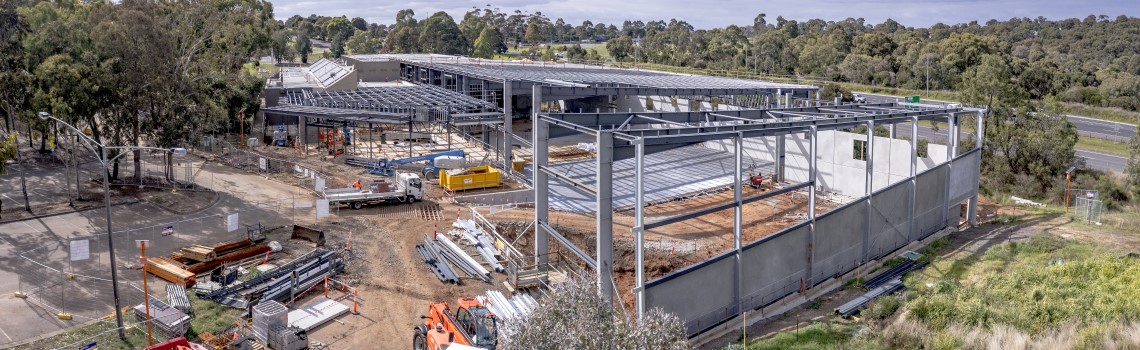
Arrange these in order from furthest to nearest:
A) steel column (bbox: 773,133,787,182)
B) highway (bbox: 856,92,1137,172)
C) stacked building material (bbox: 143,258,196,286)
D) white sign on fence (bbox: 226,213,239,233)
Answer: highway (bbox: 856,92,1137,172)
steel column (bbox: 773,133,787,182)
white sign on fence (bbox: 226,213,239,233)
stacked building material (bbox: 143,258,196,286)

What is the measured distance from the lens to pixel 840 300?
23359mm

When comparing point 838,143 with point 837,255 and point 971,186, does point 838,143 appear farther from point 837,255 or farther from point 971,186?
point 837,255

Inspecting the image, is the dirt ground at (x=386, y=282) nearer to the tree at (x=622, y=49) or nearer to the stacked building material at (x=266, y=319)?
the stacked building material at (x=266, y=319)

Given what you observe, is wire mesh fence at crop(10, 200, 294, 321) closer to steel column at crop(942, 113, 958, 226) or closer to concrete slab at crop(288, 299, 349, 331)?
concrete slab at crop(288, 299, 349, 331)

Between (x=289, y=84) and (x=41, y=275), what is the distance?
137ft

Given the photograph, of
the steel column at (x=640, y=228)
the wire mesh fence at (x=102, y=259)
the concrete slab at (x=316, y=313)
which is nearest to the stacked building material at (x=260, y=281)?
the concrete slab at (x=316, y=313)

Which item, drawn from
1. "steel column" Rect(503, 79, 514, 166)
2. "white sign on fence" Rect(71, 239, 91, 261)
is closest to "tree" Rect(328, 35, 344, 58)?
"steel column" Rect(503, 79, 514, 166)

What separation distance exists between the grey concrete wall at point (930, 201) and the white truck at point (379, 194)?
20.9 metres

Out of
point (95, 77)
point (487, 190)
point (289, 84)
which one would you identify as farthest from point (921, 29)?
point (95, 77)

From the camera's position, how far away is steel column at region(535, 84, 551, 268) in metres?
22.7

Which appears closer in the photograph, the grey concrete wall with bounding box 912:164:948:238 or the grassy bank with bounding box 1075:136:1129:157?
the grey concrete wall with bounding box 912:164:948:238

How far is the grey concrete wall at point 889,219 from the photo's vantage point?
2647cm

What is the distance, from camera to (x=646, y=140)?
65.5 feet

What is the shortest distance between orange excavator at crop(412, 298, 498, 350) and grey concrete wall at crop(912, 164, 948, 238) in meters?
18.1
